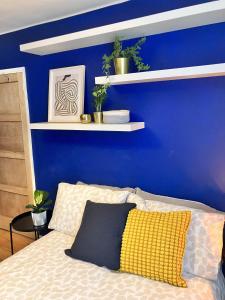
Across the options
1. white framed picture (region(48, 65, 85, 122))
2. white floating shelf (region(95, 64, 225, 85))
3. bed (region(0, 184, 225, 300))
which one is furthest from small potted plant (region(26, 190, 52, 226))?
white floating shelf (region(95, 64, 225, 85))

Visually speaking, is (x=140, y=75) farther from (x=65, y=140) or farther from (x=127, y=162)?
(x=65, y=140)

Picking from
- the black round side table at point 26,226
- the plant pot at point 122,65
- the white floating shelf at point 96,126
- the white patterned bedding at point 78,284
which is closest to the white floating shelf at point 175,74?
the plant pot at point 122,65

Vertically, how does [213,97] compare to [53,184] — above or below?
above

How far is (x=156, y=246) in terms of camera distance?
60.8 inches

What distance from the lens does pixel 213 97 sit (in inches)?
70.4

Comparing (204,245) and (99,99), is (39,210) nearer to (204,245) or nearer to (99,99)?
(99,99)

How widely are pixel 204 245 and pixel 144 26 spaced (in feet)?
4.70

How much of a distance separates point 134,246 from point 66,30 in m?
1.86

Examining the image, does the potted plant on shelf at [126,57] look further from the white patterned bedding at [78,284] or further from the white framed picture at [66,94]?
the white patterned bedding at [78,284]

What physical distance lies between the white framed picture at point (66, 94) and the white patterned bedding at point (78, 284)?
3.95 feet

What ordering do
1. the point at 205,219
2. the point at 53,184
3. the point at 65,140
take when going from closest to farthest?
the point at 205,219, the point at 65,140, the point at 53,184

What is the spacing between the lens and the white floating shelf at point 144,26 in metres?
1.53

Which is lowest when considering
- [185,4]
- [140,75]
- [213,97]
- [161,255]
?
[161,255]

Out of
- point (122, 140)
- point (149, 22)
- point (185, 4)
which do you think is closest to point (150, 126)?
point (122, 140)
